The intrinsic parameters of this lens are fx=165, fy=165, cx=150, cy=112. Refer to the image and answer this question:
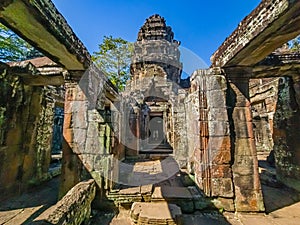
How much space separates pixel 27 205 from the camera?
12.1ft

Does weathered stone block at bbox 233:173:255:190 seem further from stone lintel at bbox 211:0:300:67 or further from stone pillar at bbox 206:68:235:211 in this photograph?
stone lintel at bbox 211:0:300:67

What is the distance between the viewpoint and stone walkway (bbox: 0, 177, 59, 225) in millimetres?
3089

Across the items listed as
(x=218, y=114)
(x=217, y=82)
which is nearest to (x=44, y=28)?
(x=217, y=82)

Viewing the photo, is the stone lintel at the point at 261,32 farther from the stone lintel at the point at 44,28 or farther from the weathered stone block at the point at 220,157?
the stone lintel at the point at 44,28

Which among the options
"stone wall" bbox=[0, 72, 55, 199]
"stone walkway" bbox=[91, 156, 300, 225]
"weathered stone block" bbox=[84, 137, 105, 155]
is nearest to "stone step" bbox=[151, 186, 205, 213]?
"stone walkway" bbox=[91, 156, 300, 225]

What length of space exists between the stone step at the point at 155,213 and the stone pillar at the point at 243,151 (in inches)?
48.4

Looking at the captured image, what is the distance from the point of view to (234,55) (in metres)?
2.72

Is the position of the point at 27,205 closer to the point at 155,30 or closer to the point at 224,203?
the point at 224,203

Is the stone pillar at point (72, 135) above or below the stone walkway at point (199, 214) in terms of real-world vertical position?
above

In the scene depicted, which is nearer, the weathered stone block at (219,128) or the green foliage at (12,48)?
the weathered stone block at (219,128)

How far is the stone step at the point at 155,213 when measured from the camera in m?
2.51

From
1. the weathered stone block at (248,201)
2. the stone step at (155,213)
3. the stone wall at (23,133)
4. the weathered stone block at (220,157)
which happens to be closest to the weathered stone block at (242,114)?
the weathered stone block at (220,157)

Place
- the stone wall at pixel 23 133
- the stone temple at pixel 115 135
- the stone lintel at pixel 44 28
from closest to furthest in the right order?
the stone lintel at pixel 44 28
the stone temple at pixel 115 135
the stone wall at pixel 23 133

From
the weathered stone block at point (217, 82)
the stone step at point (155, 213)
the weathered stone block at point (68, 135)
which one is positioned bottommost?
the stone step at point (155, 213)
